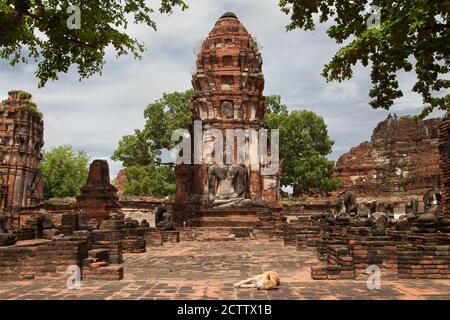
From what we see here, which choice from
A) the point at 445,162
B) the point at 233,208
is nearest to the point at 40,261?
the point at 445,162

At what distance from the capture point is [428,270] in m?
7.53

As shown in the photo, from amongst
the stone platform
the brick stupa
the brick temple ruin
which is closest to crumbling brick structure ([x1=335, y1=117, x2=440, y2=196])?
the brick temple ruin

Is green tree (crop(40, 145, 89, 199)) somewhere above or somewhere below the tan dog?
above

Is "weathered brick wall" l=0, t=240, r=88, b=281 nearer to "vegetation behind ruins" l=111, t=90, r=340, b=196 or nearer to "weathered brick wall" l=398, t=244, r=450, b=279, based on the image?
"weathered brick wall" l=398, t=244, r=450, b=279

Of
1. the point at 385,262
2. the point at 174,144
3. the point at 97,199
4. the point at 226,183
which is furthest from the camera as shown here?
the point at 174,144

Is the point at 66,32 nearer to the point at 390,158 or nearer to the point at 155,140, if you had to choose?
the point at 155,140

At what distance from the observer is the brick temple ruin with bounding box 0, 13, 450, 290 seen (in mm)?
7812

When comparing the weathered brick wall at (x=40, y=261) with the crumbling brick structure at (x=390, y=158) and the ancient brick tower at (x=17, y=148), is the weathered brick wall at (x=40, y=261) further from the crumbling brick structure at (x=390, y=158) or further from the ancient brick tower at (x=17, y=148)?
the crumbling brick structure at (x=390, y=158)

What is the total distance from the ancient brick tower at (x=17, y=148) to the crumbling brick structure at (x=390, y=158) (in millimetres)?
27769

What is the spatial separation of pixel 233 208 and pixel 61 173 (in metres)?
29.3

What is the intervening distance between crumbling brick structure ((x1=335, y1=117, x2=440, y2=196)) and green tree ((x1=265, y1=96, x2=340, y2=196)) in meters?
4.77

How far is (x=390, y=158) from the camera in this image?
4603 centimetres

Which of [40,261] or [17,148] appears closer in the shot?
[40,261]
